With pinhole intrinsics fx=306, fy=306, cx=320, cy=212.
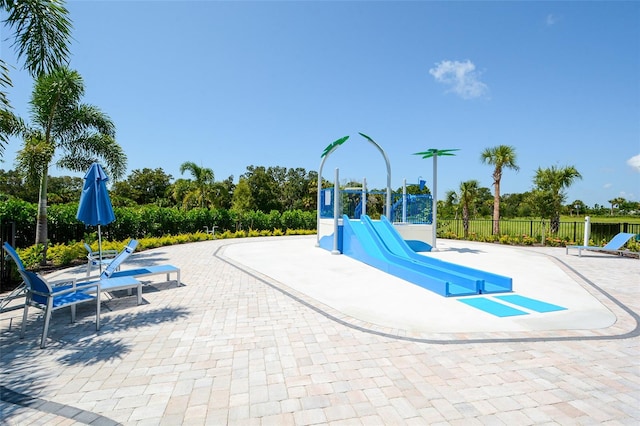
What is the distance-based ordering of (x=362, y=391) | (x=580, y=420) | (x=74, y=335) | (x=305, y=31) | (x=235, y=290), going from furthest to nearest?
(x=305, y=31) < (x=235, y=290) < (x=74, y=335) < (x=362, y=391) < (x=580, y=420)

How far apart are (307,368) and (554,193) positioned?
22.3 metres

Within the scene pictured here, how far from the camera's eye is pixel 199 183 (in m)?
24.9

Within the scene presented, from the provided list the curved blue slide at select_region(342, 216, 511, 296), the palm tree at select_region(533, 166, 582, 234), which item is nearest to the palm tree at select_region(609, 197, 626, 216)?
the palm tree at select_region(533, 166, 582, 234)

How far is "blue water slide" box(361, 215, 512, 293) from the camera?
7.50 m

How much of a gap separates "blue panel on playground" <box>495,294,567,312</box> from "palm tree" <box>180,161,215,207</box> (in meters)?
22.7

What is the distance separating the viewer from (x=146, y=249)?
15516mm

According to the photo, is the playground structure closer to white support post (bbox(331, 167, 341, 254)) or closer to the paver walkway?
white support post (bbox(331, 167, 341, 254))

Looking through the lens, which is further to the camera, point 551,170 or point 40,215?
point 551,170

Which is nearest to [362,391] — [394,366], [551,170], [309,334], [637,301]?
[394,366]

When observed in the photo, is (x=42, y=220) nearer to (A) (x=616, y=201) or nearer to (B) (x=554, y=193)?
(B) (x=554, y=193)

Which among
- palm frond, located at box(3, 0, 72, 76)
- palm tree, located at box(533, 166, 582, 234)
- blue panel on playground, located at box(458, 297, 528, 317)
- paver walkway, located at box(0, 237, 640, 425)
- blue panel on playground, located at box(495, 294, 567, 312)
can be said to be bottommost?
paver walkway, located at box(0, 237, 640, 425)

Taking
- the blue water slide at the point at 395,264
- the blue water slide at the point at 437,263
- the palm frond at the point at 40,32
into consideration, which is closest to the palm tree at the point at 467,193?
the blue water slide at the point at 437,263

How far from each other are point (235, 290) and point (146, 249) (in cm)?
1059

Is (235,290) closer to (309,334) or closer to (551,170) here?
(309,334)
